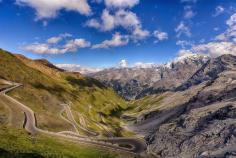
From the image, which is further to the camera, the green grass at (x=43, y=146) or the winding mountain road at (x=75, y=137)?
the winding mountain road at (x=75, y=137)

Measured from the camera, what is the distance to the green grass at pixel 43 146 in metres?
91.9

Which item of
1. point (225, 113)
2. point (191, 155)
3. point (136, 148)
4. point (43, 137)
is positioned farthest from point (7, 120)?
point (225, 113)

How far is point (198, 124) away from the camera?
171750mm

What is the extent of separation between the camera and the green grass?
301ft

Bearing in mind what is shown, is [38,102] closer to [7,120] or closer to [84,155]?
[7,120]

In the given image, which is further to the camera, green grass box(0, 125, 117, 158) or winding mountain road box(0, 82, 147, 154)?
winding mountain road box(0, 82, 147, 154)

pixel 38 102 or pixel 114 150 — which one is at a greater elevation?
pixel 38 102

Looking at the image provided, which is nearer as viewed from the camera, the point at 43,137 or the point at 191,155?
the point at 43,137

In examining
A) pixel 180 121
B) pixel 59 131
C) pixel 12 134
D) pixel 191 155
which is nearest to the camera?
pixel 12 134

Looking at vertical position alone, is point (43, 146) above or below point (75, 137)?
below

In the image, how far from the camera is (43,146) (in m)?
108

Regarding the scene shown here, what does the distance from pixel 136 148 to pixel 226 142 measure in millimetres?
49315

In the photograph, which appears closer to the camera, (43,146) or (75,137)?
(43,146)

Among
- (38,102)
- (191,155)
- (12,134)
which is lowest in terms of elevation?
(191,155)
